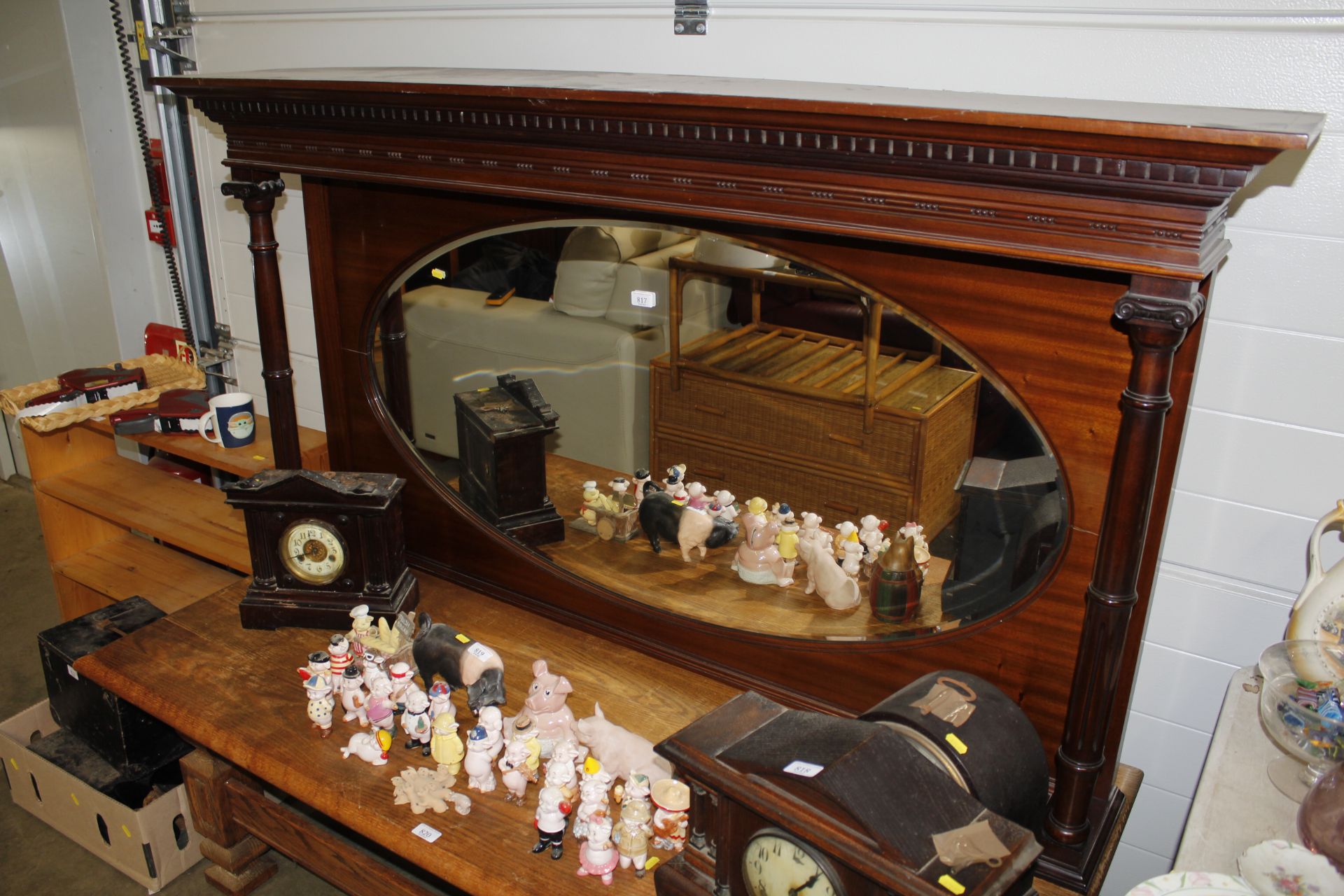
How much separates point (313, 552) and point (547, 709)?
612 mm

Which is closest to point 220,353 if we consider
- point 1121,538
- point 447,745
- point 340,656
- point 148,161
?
point 148,161

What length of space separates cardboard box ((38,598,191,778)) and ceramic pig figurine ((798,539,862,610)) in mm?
1451

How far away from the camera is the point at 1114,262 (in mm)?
1121

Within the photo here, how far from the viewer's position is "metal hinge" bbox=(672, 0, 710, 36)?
5.45 ft

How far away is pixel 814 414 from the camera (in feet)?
5.13

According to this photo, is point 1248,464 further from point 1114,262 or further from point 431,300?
point 431,300

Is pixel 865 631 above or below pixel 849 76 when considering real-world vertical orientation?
below

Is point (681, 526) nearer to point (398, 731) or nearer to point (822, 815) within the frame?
point (398, 731)

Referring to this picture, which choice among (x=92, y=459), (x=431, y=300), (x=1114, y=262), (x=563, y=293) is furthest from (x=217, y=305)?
(x=1114, y=262)

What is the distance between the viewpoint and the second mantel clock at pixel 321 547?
1882 millimetres

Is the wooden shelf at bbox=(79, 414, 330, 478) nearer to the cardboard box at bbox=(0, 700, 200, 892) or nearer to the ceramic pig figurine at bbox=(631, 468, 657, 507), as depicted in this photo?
the cardboard box at bbox=(0, 700, 200, 892)

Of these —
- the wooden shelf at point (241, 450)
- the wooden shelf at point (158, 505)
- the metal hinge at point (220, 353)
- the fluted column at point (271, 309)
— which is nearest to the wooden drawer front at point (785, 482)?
the fluted column at point (271, 309)

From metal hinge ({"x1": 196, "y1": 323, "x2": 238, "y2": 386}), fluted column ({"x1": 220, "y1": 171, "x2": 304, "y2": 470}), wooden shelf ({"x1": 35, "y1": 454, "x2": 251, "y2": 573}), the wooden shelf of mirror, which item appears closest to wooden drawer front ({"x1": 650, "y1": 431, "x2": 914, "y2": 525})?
the wooden shelf of mirror

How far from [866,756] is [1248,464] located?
0.74m
